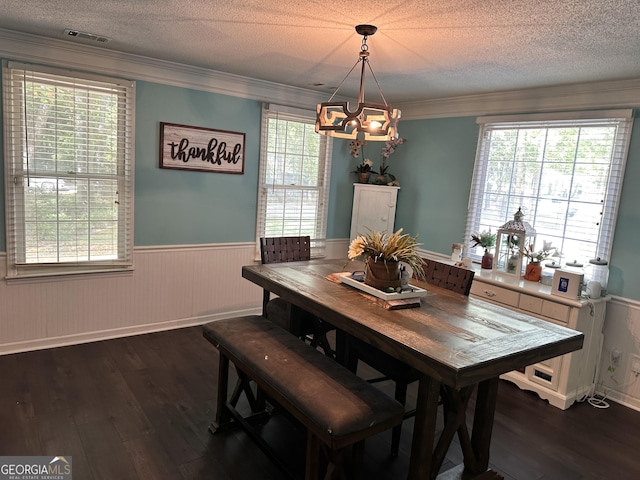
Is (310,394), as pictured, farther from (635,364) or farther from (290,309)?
(635,364)

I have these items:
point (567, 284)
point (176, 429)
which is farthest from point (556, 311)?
point (176, 429)

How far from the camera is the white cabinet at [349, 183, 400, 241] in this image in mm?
5023

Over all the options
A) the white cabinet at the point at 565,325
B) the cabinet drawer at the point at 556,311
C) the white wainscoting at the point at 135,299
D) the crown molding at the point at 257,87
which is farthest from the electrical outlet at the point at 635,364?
the white wainscoting at the point at 135,299

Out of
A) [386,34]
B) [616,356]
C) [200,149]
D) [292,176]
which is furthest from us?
[292,176]

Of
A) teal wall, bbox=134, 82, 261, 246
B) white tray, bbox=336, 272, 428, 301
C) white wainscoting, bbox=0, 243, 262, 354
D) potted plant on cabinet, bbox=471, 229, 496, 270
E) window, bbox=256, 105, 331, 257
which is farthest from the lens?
window, bbox=256, 105, 331, 257

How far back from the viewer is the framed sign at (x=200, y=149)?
4016mm

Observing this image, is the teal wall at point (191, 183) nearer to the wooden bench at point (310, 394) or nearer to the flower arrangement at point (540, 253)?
the wooden bench at point (310, 394)

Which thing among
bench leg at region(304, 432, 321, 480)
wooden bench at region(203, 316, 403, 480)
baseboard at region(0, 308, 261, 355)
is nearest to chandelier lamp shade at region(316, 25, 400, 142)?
wooden bench at region(203, 316, 403, 480)

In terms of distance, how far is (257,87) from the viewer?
4.40m

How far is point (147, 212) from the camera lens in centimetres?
401

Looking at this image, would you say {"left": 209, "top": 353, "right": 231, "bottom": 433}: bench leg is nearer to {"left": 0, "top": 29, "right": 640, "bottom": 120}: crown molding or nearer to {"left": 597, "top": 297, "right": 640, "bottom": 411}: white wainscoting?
{"left": 0, "top": 29, "right": 640, "bottom": 120}: crown molding

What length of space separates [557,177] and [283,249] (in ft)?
7.87

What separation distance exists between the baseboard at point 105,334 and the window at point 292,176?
1034mm

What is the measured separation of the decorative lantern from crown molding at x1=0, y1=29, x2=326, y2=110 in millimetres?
2326
